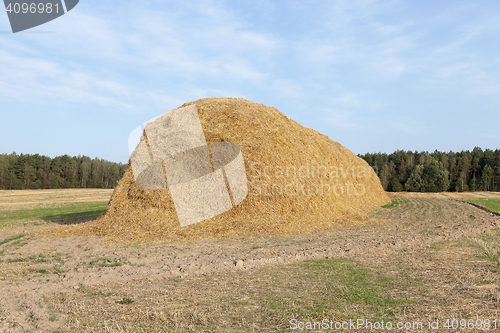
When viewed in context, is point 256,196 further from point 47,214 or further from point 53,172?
point 53,172

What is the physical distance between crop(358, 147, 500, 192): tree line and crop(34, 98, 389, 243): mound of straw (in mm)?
54602

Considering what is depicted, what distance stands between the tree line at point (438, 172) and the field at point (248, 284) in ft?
215

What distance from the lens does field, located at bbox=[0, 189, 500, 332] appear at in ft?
18.8

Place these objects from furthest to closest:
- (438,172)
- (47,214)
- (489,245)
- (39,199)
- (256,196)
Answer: (438,172) < (39,199) < (47,214) < (256,196) < (489,245)

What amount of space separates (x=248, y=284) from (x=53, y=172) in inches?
4108

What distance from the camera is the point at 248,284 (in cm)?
784

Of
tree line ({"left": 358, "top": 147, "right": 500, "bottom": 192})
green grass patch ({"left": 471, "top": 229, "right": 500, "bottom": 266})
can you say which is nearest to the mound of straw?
green grass patch ({"left": 471, "top": 229, "right": 500, "bottom": 266})

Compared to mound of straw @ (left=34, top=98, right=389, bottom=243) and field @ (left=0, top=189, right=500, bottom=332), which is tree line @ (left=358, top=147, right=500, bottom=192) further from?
field @ (left=0, top=189, right=500, bottom=332)

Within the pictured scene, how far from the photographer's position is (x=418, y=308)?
19.9ft

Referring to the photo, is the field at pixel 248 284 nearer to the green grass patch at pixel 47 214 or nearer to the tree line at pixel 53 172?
the green grass patch at pixel 47 214

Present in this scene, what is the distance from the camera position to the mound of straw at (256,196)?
16094 millimetres

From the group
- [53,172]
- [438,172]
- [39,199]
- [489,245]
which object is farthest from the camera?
[53,172]

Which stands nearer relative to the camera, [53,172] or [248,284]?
[248,284]

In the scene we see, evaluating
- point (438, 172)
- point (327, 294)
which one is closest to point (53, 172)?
point (327, 294)
